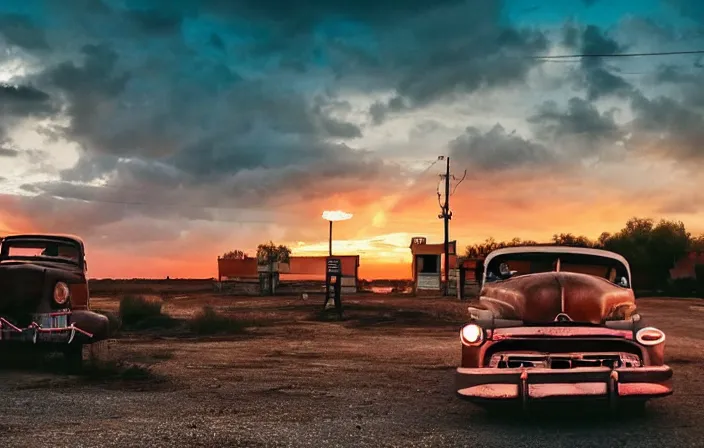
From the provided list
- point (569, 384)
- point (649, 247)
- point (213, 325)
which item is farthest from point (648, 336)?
point (649, 247)

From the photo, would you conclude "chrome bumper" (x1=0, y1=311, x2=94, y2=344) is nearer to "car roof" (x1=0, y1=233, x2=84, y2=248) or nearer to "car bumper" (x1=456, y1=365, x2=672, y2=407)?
"car roof" (x1=0, y1=233, x2=84, y2=248)

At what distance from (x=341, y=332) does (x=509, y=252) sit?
39.7 feet

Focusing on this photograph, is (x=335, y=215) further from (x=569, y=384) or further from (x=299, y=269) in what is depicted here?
(x=569, y=384)

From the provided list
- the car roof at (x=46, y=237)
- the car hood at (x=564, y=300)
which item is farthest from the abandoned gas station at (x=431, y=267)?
the car hood at (x=564, y=300)

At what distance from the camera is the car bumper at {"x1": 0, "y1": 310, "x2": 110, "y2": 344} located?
11.4 m

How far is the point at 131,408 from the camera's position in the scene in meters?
8.98

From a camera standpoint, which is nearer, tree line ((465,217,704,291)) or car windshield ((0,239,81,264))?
car windshield ((0,239,81,264))

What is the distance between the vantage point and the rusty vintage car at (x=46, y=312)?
11.5 metres

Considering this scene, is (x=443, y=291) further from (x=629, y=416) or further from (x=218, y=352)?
(x=629, y=416)

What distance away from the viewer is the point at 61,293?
11.9 metres

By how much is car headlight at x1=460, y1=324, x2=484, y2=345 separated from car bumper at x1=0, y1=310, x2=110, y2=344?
6878 mm

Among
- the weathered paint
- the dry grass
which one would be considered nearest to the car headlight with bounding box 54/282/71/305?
the weathered paint

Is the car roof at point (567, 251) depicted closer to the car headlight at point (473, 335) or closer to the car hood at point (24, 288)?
the car headlight at point (473, 335)

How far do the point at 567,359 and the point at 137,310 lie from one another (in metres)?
19.7
